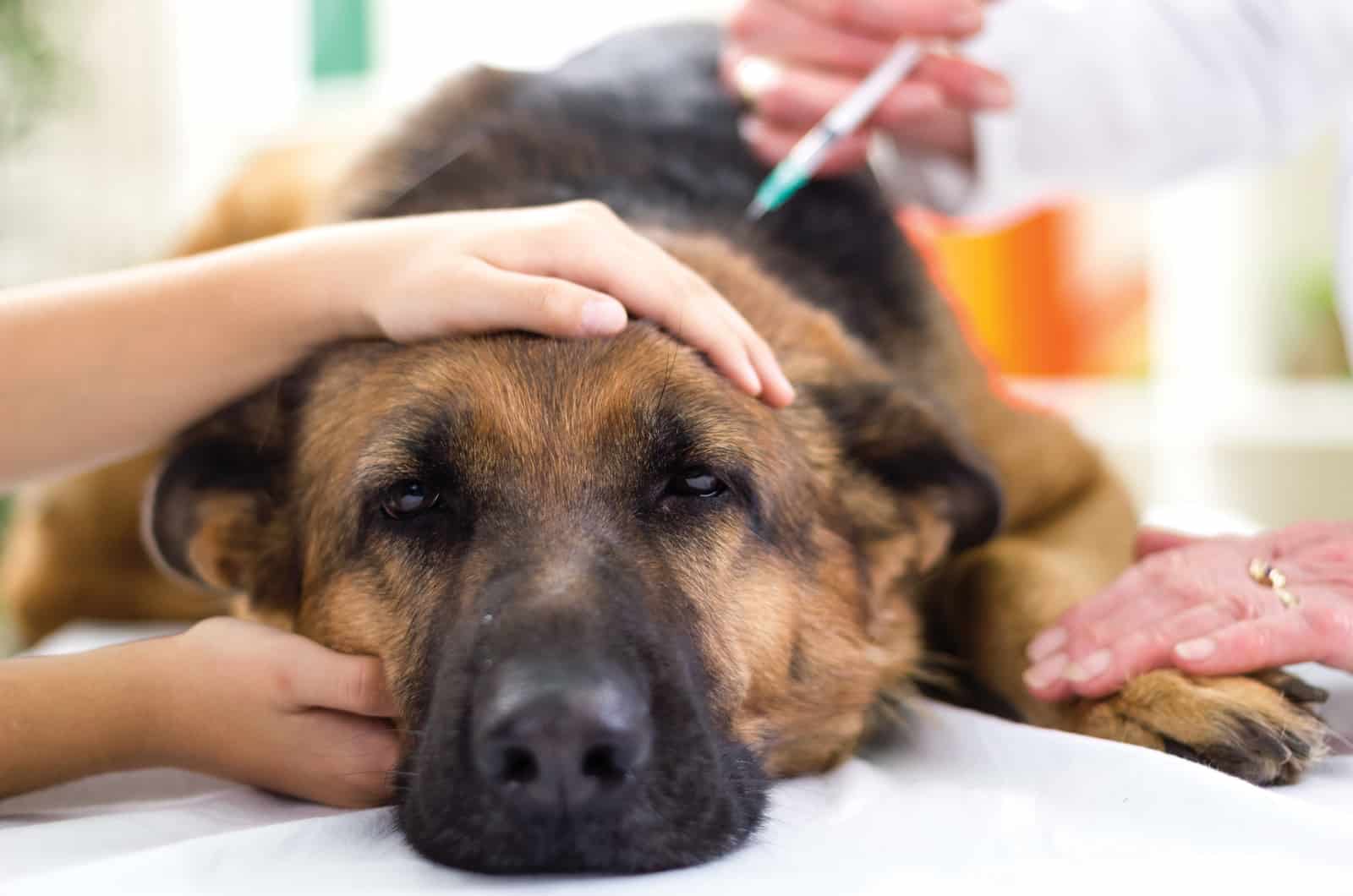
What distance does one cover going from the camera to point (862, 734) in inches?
73.2

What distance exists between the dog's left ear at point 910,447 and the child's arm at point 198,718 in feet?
2.75

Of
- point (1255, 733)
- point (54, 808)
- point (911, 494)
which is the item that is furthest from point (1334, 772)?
point (54, 808)

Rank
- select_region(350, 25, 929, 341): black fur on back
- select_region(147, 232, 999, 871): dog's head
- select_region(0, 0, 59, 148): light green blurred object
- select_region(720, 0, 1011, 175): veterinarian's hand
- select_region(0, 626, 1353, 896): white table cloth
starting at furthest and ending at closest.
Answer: select_region(0, 0, 59, 148): light green blurred object, select_region(720, 0, 1011, 175): veterinarian's hand, select_region(350, 25, 929, 341): black fur on back, select_region(147, 232, 999, 871): dog's head, select_region(0, 626, 1353, 896): white table cloth

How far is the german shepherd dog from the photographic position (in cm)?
127

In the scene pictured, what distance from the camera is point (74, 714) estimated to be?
1.45m

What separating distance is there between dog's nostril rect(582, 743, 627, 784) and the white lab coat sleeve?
1.92 metres

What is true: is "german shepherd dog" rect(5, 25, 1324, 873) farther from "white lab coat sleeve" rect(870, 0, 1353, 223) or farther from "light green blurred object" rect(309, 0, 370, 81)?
"light green blurred object" rect(309, 0, 370, 81)

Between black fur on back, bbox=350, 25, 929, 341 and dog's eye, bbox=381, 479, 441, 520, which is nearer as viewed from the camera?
dog's eye, bbox=381, 479, 441, 520

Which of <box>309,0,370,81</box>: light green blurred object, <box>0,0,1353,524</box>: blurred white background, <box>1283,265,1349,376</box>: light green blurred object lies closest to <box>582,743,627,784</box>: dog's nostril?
<box>0,0,1353,524</box>: blurred white background

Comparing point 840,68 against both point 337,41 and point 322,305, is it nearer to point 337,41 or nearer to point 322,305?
point 322,305

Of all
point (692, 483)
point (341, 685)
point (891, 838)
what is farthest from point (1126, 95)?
point (341, 685)

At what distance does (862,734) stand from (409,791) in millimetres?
765

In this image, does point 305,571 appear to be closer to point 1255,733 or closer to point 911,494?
point 911,494

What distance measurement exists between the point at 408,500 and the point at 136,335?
1.38 ft
